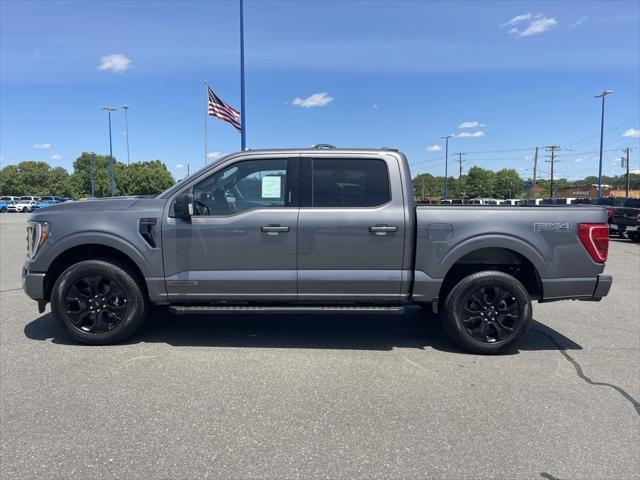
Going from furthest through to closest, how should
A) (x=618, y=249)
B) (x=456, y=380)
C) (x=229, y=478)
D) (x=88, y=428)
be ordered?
1. (x=618, y=249)
2. (x=456, y=380)
3. (x=88, y=428)
4. (x=229, y=478)

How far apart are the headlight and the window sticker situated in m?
2.24

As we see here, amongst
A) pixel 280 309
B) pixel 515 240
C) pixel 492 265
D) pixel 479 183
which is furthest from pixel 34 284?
pixel 479 183

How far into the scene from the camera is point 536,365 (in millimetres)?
4527

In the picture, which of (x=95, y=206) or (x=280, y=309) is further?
(x=95, y=206)

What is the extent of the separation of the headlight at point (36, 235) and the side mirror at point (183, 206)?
1.39 metres

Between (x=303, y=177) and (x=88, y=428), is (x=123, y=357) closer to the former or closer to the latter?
(x=88, y=428)

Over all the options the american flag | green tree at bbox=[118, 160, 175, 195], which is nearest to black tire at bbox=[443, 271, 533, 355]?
the american flag

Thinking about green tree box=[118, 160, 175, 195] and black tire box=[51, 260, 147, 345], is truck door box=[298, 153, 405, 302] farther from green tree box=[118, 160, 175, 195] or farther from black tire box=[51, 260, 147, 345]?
green tree box=[118, 160, 175, 195]

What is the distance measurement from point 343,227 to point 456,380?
174 cm

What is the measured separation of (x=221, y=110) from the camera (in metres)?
18.1

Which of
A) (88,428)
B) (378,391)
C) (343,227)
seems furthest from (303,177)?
(88,428)

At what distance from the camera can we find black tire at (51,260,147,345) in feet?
15.6

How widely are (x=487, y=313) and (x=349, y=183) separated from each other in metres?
1.92

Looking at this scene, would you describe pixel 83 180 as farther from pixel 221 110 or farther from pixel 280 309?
pixel 280 309
